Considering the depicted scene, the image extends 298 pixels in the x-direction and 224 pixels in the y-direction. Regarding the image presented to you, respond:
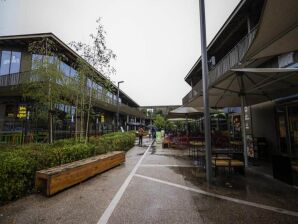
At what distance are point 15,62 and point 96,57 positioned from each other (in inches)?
421

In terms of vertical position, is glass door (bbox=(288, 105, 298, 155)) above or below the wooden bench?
above

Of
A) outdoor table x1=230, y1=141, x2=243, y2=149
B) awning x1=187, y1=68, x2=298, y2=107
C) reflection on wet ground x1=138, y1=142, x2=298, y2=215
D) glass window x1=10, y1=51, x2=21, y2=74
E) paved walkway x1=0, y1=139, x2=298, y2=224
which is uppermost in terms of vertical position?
glass window x1=10, y1=51, x2=21, y2=74

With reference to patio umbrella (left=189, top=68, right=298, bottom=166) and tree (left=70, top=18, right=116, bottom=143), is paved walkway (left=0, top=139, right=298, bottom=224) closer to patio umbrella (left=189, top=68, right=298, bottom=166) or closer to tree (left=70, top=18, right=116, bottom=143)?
patio umbrella (left=189, top=68, right=298, bottom=166)

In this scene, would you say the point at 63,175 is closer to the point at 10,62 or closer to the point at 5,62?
the point at 10,62

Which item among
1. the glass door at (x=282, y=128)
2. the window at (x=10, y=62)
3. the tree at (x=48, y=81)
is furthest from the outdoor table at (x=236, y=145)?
the window at (x=10, y=62)

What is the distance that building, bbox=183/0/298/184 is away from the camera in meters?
3.07

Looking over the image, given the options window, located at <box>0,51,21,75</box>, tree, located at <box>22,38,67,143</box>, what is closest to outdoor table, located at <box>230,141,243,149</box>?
tree, located at <box>22,38,67,143</box>

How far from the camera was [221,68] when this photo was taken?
12219 mm

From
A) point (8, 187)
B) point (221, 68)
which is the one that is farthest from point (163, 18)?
point (8, 187)

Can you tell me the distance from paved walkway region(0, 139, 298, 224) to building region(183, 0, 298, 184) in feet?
5.36

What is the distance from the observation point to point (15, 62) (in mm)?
14211

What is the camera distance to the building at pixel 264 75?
307 centimetres

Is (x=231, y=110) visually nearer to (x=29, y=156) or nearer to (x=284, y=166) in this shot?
(x=284, y=166)

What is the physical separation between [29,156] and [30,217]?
171 centimetres
